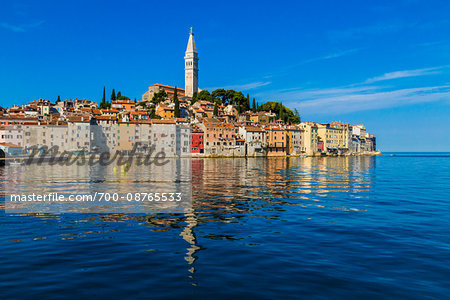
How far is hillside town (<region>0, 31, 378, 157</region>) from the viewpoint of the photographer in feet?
319

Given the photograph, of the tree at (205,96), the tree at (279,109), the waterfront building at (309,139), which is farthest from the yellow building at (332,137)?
the tree at (205,96)

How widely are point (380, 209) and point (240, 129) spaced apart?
102402 millimetres

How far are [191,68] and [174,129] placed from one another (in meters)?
84.7

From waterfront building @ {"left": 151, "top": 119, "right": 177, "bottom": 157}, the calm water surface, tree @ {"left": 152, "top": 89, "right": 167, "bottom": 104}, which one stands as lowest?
the calm water surface

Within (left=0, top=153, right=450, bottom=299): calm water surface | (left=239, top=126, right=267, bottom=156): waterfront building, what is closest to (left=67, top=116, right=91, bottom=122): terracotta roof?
(left=239, top=126, right=267, bottom=156): waterfront building

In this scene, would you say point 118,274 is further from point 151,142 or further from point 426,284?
point 151,142

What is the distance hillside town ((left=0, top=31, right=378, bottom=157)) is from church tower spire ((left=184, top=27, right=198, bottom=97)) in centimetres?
1924

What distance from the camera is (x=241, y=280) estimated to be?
7.61 m

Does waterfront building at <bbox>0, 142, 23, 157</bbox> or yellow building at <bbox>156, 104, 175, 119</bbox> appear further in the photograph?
yellow building at <bbox>156, 104, 175, 119</bbox>

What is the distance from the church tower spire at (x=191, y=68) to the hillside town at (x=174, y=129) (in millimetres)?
19242

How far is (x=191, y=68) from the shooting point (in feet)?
602

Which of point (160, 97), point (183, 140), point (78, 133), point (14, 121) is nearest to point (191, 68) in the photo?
point (160, 97)

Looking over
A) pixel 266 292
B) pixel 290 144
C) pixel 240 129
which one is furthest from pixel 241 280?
pixel 290 144

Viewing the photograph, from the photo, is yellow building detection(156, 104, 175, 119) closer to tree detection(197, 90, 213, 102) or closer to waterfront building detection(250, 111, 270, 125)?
tree detection(197, 90, 213, 102)
